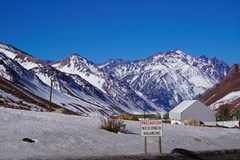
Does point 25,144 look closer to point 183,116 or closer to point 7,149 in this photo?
point 7,149

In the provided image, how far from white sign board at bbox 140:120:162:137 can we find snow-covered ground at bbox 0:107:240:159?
0.98 m

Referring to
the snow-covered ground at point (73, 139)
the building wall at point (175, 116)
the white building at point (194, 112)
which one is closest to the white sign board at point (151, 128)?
the snow-covered ground at point (73, 139)

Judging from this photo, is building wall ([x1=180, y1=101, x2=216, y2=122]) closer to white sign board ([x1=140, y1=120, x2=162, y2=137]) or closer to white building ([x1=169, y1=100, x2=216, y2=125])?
white building ([x1=169, y1=100, x2=216, y2=125])

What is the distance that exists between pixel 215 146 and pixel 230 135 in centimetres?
563

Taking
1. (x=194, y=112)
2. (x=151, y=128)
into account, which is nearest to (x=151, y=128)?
(x=151, y=128)

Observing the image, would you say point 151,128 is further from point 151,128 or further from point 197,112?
point 197,112

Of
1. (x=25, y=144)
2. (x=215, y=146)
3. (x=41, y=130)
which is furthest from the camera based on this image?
(x=215, y=146)

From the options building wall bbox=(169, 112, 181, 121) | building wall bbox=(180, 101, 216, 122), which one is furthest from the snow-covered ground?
building wall bbox=(169, 112, 181, 121)

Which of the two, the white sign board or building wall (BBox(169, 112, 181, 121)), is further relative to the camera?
building wall (BBox(169, 112, 181, 121))

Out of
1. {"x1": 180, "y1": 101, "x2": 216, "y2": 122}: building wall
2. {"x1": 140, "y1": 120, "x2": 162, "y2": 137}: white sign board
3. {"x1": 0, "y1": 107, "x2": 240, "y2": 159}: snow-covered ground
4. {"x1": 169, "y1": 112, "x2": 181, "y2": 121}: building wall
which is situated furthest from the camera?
{"x1": 169, "y1": 112, "x2": 181, "y2": 121}: building wall

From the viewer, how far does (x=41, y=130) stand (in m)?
20.2

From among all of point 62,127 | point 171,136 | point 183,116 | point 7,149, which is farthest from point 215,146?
point 183,116

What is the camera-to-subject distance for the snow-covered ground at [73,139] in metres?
16.9

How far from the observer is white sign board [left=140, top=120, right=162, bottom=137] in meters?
18.2
